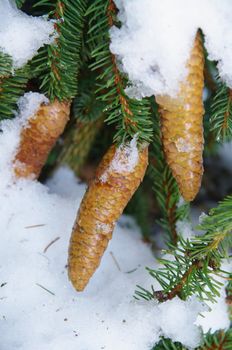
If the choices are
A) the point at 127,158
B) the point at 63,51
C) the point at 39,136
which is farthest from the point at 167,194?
the point at 63,51

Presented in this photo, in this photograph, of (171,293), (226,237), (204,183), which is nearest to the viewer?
(226,237)

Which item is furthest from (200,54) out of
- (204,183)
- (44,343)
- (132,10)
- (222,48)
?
(204,183)

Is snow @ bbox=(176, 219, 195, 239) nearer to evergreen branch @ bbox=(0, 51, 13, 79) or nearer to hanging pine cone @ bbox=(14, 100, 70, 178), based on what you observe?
hanging pine cone @ bbox=(14, 100, 70, 178)

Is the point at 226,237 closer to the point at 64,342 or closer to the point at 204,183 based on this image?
the point at 64,342

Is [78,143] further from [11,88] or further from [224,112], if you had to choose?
[224,112]

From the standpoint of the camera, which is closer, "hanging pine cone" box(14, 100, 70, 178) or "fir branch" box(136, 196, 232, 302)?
"fir branch" box(136, 196, 232, 302)

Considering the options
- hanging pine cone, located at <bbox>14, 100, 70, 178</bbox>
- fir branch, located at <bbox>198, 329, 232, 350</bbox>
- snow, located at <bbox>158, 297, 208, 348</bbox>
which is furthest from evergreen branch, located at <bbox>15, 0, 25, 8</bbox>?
fir branch, located at <bbox>198, 329, 232, 350</bbox>

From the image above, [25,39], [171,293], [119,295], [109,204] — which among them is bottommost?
[119,295]
